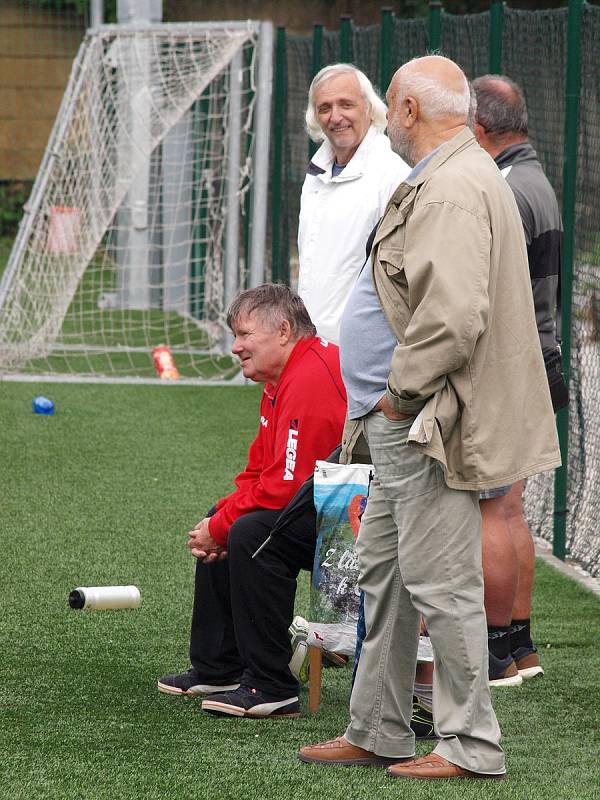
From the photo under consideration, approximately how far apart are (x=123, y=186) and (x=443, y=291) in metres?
7.38

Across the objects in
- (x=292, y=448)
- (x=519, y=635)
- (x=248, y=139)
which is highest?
(x=248, y=139)

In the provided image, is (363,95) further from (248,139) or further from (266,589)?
(248,139)

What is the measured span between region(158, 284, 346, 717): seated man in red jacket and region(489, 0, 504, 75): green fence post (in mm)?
2823

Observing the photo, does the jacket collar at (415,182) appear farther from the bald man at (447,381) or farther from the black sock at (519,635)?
the black sock at (519,635)

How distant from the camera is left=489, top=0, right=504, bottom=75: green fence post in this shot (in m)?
6.48

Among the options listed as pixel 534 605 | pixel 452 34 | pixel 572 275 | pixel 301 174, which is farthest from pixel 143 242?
pixel 534 605

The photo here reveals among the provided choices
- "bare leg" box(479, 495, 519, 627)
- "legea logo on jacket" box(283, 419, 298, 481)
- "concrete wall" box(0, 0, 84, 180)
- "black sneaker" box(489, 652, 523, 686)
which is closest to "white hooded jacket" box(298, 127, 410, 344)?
"bare leg" box(479, 495, 519, 627)

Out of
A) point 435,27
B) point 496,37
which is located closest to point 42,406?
point 435,27

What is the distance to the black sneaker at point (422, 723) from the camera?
3.91m

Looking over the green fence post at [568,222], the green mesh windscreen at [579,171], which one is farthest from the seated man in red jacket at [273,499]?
the green mesh windscreen at [579,171]

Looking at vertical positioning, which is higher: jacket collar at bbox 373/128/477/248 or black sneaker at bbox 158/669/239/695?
jacket collar at bbox 373/128/477/248

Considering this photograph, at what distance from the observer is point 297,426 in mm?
3932

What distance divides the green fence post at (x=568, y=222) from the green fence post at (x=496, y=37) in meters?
0.72

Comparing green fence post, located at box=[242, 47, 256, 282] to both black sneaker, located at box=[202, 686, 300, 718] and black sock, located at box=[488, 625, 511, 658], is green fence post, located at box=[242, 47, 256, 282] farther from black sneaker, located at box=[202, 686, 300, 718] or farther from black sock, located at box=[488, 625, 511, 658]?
Result: black sneaker, located at box=[202, 686, 300, 718]
